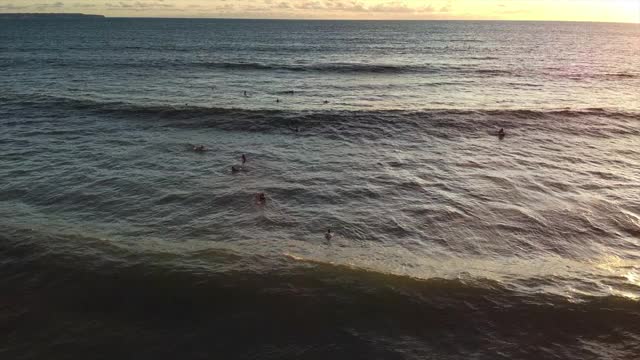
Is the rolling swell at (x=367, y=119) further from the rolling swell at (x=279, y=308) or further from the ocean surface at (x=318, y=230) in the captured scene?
the rolling swell at (x=279, y=308)

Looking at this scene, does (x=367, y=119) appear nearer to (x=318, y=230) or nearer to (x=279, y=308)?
(x=318, y=230)

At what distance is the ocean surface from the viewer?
481 inches

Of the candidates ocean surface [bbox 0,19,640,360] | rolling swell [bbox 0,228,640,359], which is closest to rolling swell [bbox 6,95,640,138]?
ocean surface [bbox 0,19,640,360]

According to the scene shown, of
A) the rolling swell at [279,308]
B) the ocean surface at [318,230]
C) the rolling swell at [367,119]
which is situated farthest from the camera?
the rolling swell at [367,119]

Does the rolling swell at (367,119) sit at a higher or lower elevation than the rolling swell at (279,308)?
higher

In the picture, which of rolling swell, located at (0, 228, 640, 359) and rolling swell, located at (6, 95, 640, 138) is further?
rolling swell, located at (6, 95, 640, 138)

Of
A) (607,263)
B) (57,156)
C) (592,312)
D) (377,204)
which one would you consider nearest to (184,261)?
(377,204)

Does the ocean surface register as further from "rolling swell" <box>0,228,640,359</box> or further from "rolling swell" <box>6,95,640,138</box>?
"rolling swell" <box>6,95,640,138</box>

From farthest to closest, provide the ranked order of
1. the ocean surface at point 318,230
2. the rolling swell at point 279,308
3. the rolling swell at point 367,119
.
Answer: the rolling swell at point 367,119 < the ocean surface at point 318,230 < the rolling swell at point 279,308

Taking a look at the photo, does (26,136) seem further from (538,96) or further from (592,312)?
(538,96)

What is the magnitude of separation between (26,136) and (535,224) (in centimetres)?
2928

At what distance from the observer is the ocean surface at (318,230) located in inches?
481

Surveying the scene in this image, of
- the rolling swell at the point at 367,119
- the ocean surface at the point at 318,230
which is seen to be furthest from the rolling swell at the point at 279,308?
the rolling swell at the point at 367,119

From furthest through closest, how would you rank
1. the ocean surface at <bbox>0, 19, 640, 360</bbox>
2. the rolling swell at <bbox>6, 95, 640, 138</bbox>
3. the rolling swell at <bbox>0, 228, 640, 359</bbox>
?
the rolling swell at <bbox>6, 95, 640, 138</bbox> < the ocean surface at <bbox>0, 19, 640, 360</bbox> < the rolling swell at <bbox>0, 228, 640, 359</bbox>
